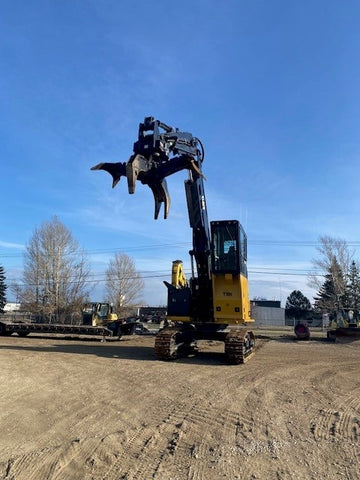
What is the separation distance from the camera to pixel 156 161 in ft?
41.8

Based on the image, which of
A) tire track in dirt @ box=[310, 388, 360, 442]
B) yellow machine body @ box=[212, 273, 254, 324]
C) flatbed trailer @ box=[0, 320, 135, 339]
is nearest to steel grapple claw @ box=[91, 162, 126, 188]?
yellow machine body @ box=[212, 273, 254, 324]

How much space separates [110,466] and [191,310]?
10104 millimetres

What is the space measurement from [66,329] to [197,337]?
424 inches

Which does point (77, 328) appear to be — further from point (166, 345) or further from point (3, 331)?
point (166, 345)

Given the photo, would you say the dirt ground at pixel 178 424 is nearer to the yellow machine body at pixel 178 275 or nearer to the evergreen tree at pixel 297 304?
the yellow machine body at pixel 178 275

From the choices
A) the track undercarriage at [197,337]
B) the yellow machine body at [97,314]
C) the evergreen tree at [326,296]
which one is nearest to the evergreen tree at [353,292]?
the evergreen tree at [326,296]

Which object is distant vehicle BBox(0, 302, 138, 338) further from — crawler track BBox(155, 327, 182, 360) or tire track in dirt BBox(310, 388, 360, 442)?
tire track in dirt BBox(310, 388, 360, 442)

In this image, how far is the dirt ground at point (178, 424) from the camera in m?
4.52

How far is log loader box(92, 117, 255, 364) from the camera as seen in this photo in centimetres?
1236

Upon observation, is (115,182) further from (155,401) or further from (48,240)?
(48,240)

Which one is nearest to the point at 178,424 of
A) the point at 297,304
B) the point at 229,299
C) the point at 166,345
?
the point at 166,345

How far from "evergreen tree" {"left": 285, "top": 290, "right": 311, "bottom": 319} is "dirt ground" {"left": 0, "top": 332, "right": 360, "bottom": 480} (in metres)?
76.9

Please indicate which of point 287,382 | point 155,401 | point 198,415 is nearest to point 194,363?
point 287,382

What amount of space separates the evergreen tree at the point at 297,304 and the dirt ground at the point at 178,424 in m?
76.9
